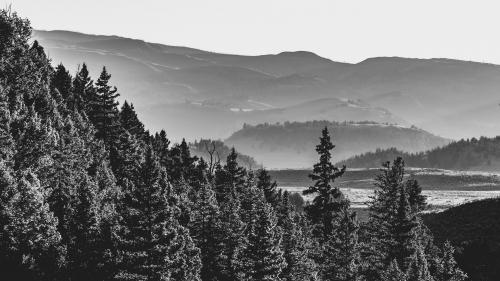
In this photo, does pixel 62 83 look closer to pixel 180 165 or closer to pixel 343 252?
pixel 180 165

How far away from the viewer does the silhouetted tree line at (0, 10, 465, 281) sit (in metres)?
42.5

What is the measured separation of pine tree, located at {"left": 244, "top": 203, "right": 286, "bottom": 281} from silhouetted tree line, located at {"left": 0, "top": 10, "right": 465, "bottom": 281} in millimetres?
83

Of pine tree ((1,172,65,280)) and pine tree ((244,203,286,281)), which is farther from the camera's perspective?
pine tree ((244,203,286,281))

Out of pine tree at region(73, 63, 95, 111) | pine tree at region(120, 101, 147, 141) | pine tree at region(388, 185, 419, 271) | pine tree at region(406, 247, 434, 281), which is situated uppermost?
pine tree at region(73, 63, 95, 111)

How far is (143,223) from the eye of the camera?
1657 inches

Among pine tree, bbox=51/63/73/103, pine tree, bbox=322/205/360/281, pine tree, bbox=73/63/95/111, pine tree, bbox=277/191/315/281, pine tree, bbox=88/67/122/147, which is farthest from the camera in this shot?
pine tree, bbox=73/63/95/111

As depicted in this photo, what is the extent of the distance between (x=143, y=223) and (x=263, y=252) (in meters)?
10.0

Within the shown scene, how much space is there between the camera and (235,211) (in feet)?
189

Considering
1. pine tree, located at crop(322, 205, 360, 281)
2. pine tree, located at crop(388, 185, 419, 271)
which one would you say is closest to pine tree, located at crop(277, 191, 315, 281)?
pine tree, located at crop(322, 205, 360, 281)

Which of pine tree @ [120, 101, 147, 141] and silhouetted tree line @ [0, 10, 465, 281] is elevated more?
pine tree @ [120, 101, 147, 141]

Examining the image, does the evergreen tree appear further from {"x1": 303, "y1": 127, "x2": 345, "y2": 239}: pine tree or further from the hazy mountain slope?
the hazy mountain slope

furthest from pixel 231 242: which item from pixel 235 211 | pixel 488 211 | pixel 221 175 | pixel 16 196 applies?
pixel 488 211

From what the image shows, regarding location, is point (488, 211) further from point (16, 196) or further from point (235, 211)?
point (16, 196)

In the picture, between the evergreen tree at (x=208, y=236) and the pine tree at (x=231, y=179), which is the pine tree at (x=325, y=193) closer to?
the evergreen tree at (x=208, y=236)
